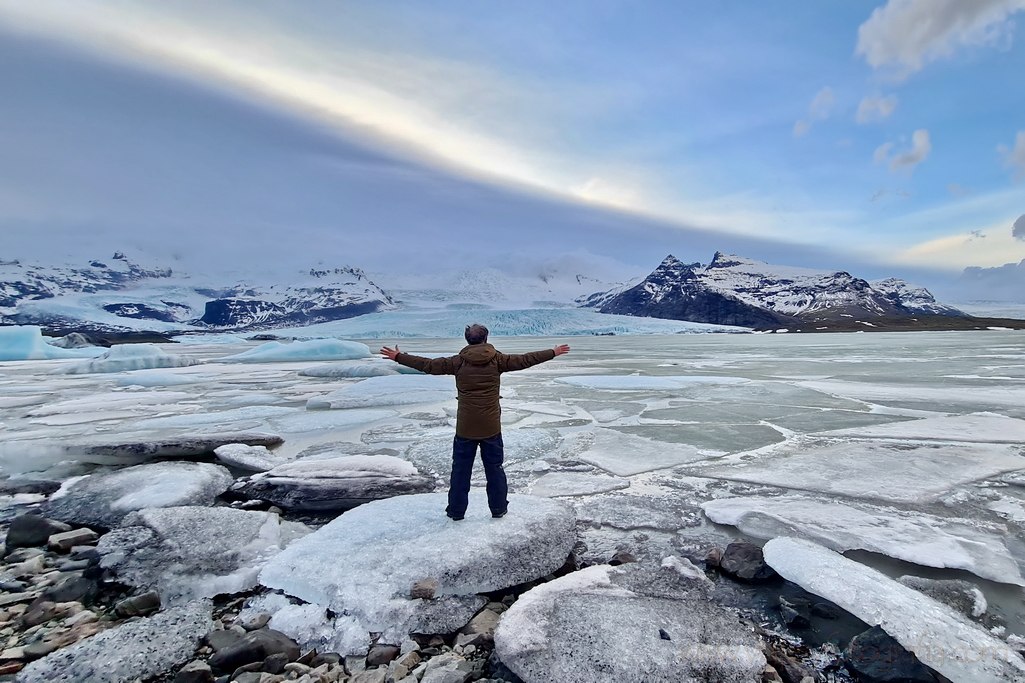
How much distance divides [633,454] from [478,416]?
10.9 feet

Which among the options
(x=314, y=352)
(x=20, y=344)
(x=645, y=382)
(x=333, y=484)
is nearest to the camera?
(x=333, y=484)

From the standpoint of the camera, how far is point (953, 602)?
10.3 ft

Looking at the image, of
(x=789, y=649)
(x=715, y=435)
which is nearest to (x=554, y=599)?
(x=789, y=649)

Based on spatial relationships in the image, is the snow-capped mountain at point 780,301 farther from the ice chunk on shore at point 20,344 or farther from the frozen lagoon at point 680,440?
the ice chunk on shore at point 20,344

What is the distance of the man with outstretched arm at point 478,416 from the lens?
395 centimetres

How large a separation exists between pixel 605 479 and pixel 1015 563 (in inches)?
125

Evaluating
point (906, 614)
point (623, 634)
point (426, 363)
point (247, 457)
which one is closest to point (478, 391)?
point (426, 363)

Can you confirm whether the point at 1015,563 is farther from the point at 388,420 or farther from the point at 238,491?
the point at 388,420

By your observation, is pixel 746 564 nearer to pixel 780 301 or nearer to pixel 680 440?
pixel 680 440

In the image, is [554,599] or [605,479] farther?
[605,479]

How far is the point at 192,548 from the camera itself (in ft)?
→ 12.3

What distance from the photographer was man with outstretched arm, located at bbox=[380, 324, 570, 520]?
395 cm

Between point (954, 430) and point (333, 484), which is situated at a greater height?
point (954, 430)

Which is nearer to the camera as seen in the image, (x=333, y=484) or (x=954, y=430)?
(x=333, y=484)
